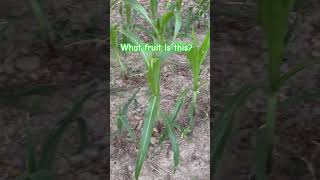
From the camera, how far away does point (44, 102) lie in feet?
3.29

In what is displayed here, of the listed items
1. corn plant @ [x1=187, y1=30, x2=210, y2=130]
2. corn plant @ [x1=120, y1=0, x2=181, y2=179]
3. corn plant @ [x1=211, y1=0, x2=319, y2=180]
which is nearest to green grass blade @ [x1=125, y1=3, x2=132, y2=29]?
corn plant @ [x1=120, y1=0, x2=181, y2=179]

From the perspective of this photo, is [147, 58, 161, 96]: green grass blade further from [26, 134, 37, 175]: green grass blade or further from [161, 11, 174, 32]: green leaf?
[26, 134, 37, 175]: green grass blade

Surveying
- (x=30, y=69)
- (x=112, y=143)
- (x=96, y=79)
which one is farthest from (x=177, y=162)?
(x=30, y=69)

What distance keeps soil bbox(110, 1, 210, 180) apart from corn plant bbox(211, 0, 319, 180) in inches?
2.6

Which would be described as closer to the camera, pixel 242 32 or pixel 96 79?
pixel 96 79

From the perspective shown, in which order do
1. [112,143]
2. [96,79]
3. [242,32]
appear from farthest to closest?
1. [242,32]
2. [96,79]
3. [112,143]

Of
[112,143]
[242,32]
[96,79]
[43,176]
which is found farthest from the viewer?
[242,32]

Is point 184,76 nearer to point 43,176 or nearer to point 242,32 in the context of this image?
point 242,32

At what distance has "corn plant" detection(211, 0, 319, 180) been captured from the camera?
0.77 m

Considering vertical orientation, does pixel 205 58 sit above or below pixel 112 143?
above

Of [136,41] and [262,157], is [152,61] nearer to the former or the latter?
[136,41]

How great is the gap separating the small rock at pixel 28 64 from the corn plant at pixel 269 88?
0.44 metres

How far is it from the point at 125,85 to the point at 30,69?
0.71 feet

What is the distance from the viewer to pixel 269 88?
2.67 ft
